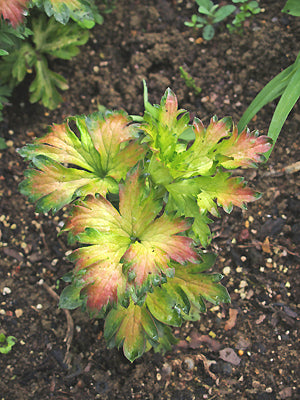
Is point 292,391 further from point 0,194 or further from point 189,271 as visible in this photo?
point 0,194

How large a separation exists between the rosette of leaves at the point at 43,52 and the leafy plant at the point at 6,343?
1.11 m

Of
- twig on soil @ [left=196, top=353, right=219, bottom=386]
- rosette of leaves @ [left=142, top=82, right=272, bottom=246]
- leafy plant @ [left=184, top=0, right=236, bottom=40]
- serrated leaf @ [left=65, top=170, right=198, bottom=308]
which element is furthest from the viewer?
leafy plant @ [left=184, top=0, right=236, bottom=40]

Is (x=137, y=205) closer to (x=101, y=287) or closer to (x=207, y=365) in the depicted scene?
(x=101, y=287)

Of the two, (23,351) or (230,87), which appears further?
(230,87)

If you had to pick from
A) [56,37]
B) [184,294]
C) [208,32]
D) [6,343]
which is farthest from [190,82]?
[6,343]

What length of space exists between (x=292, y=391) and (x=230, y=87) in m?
1.44

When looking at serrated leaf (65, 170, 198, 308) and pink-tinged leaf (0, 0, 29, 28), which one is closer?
serrated leaf (65, 170, 198, 308)

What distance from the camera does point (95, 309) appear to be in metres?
1.24

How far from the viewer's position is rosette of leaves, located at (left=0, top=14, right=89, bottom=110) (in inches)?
79.3

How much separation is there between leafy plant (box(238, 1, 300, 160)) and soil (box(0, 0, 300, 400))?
0.29 metres

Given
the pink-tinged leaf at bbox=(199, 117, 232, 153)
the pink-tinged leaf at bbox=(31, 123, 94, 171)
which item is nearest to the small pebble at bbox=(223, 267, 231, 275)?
the pink-tinged leaf at bbox=(199, 117, 232, 153)

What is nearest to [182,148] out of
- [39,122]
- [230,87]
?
[230,87]

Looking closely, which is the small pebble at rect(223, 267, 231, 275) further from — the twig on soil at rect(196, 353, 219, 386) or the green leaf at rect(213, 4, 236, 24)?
the green leaf at rect(213, 4, 236, 24)

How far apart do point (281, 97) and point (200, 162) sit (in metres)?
0.55
